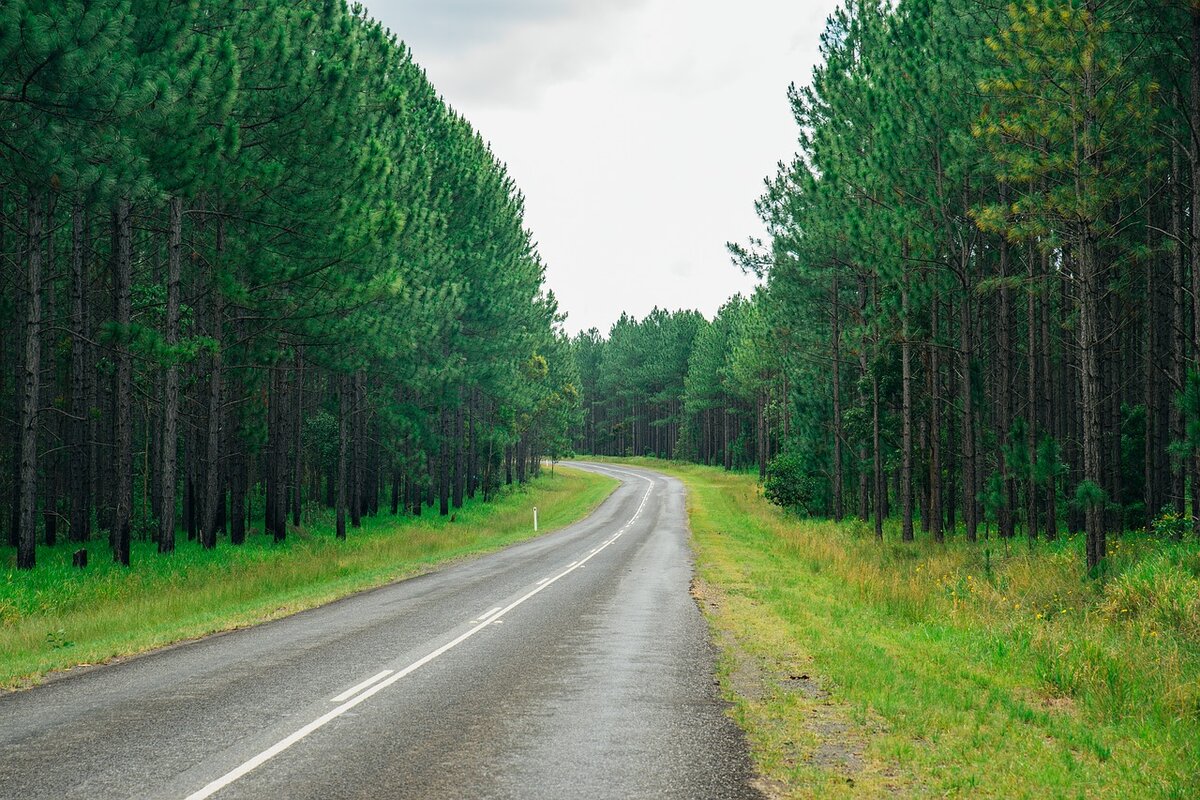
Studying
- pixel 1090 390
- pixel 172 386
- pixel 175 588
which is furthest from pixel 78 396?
pixel 1090 390

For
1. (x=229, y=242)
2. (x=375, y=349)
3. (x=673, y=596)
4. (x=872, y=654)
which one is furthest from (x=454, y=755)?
(x=375, y=349)

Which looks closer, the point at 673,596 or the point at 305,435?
the point at 673,596

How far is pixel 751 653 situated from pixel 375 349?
18.3m

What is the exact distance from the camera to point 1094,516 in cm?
1516

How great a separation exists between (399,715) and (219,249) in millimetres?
17379

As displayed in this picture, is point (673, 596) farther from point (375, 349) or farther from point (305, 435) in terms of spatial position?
point (305, 435)

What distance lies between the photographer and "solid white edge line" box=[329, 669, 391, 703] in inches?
316

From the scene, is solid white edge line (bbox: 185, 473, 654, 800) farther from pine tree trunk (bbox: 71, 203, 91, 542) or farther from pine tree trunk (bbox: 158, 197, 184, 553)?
pine tree trunk (bbox: 71, 203, 91, 542)

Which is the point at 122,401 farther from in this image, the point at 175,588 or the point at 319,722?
the point at 319,722

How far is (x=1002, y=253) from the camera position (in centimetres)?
2122

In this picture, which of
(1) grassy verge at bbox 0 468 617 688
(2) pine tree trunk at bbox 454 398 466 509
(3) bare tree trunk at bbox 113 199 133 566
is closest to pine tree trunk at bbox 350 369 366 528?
(1) grassy verge at bbox 0 468 617 688

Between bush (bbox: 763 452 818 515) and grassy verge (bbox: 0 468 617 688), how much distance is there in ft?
49.5

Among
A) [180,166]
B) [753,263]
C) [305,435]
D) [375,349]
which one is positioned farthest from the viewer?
[305,435]

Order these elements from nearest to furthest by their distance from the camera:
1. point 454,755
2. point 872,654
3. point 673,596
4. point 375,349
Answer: point 454,755 < point 872,654 < point 673,596 < point 375,349
